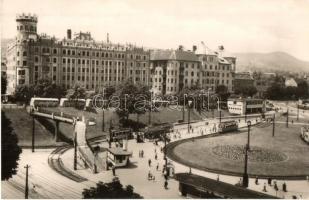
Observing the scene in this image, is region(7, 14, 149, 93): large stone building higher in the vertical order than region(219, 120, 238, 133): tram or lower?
higher

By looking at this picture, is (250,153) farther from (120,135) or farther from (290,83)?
(290,83)

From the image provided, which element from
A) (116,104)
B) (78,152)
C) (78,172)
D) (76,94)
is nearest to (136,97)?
(116,104)

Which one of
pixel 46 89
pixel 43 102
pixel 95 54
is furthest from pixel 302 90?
pixel 43 102

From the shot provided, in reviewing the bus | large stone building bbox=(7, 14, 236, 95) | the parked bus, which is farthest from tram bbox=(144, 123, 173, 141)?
large stone building bbox=(7, 14, 236, 95)

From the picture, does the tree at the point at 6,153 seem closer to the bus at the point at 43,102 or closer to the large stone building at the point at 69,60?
the bus at the point at 43,102

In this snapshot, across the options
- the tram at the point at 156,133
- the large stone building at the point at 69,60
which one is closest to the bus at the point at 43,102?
the large stone building at the point at 69,60

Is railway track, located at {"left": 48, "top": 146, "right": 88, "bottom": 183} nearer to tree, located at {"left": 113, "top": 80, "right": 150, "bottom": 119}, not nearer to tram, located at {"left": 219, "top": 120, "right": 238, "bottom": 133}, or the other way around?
tree, located at {"left": 113, "top": 80, "right": 150, "bottom": 119}

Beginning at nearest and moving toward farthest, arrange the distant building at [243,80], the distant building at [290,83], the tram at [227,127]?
the tram at [227,127] → the distant building at [243,80] → the distant building at [290,83]
